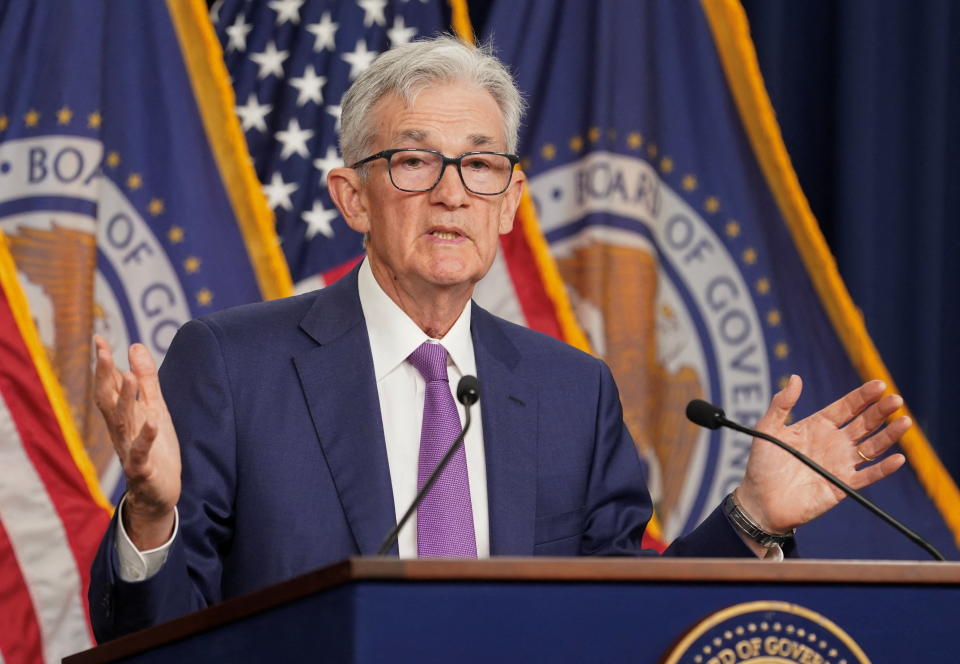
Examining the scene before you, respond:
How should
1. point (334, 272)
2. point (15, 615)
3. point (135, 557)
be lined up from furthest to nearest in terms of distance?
1. point (334, 272)
2. point (15, 615)
3. point (135, 557)

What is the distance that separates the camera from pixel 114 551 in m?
1.86

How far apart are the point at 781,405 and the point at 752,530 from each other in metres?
0.21

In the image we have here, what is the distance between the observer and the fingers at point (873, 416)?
2.12 m

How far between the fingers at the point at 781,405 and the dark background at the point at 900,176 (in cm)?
221

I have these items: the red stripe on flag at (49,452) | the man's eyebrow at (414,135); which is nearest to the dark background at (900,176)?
the red stripe on flag at (49,452)

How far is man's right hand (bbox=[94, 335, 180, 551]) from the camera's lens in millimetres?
1733

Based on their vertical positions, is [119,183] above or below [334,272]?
above

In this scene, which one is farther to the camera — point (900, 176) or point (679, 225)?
point (900, 176)

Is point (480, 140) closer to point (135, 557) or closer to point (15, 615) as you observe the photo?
point (135, 557)

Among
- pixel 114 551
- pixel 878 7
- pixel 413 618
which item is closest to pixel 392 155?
pixel 114 551

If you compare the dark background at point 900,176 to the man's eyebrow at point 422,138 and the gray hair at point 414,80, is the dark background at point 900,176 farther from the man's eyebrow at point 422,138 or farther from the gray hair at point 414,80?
the man's eyebrow at point 422,138

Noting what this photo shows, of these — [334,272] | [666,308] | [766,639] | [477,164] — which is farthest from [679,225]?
[766,639]

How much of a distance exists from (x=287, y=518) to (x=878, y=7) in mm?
2949

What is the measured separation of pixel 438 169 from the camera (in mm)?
2455
